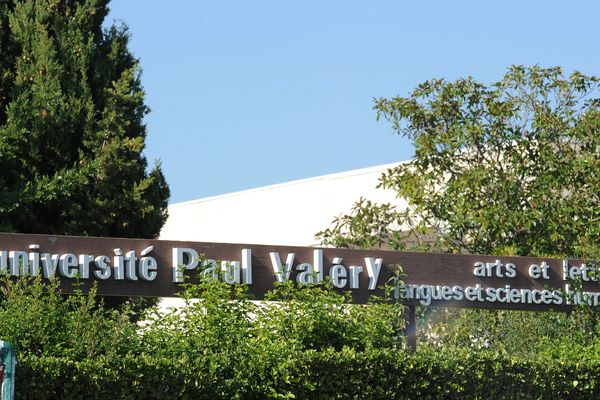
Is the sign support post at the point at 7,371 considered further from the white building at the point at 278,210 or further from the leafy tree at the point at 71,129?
the white building at the point at 278,210

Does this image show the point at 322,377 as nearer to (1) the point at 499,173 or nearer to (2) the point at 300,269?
(2) the point at 300,269

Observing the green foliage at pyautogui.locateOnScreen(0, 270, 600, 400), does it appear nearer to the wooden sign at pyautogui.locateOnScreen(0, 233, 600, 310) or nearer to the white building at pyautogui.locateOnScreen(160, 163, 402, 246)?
the wooden sign at pyautogui.locateOnScreen(0, 233, 600, 310)

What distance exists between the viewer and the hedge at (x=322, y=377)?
9430mm

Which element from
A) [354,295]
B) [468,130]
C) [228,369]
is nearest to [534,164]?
[468,130]

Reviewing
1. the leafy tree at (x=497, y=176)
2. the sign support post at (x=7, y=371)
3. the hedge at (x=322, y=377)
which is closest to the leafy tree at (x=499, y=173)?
the leafy tree at (x=497, y=176)

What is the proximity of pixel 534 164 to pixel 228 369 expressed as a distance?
9356mm

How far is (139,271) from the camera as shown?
11984mm

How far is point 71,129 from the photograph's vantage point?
1748 cm

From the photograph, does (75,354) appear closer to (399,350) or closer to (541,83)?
(399,350)

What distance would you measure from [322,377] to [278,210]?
70.7 feet

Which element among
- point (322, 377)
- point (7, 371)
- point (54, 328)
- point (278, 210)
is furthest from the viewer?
point (278, 210)

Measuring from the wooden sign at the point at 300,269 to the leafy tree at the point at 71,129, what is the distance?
14.9 feet

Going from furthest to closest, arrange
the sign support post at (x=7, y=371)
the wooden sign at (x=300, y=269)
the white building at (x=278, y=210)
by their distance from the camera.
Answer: the white building at (x=278, y=210) → the wooden sign at (x=300, y=269) → the sign support post at (x=7, y=371)

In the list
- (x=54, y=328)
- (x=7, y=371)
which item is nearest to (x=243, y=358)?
(x=54, y=328)
